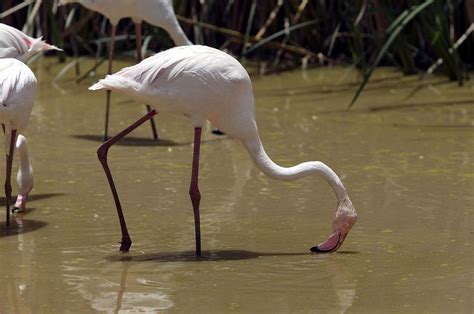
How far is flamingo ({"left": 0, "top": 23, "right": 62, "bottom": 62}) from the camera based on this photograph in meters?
6.43

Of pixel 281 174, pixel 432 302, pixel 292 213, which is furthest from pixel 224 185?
pixel 432 302

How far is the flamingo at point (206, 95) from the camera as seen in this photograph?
5211 mm

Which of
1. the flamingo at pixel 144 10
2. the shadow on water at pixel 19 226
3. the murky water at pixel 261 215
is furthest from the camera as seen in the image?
the flamingo at pixel 144 10

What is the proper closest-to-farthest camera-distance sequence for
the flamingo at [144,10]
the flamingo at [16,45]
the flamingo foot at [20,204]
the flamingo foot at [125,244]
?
the flamingo foot at [125,244]
the flamingo foot at [20,204]
the flamingo at [16,45]
the flamingo at [144,10]

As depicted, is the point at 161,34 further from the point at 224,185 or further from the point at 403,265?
the point at 403,265

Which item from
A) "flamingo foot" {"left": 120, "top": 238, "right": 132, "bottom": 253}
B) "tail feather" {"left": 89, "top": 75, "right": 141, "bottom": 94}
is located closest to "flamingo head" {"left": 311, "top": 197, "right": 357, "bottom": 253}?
"flamingo foot" {"left": 120, "top": 238, "right": 132, "bottom": 253}

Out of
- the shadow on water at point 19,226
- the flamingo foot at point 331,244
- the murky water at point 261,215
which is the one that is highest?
the flamingo foot at point 331,244

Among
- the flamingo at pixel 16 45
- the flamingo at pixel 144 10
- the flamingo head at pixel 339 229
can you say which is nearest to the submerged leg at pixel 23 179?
the flamingo at pixel 16 45

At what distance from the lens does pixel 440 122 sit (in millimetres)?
8320

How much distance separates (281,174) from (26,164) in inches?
61.8

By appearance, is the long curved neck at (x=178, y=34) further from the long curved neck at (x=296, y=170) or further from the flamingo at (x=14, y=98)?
the long curved neck at (x=296, y=170)

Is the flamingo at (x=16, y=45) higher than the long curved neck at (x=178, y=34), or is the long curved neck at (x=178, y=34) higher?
the flamingo at (x=16, y=45)

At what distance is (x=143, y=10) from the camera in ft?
27.0

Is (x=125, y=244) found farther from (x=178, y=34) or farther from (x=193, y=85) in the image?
(x=178, y=34)
